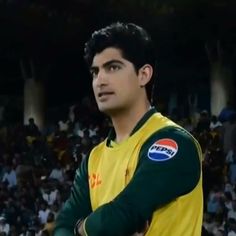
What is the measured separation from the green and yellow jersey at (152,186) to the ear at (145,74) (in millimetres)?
95

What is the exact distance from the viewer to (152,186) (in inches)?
101

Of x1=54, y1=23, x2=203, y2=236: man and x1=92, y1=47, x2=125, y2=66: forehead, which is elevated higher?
x1=92, y1=47, x2=125, y2=66: forehead

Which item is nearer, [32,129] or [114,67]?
[114,67]

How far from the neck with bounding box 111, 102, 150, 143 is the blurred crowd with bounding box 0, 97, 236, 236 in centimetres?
894

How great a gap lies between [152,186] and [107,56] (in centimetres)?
42

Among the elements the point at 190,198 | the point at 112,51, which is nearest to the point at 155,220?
the point at 190,198

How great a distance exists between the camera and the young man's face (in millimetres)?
2695

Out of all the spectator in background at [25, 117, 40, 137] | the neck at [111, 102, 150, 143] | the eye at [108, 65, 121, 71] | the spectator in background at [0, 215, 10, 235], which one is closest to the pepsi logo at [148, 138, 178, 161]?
the neck at [111, 102, 150, 143]

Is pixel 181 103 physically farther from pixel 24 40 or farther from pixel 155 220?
pixel 155 220

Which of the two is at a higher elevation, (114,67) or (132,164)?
(114,67)

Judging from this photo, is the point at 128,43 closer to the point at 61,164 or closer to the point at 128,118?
the point at 128,118

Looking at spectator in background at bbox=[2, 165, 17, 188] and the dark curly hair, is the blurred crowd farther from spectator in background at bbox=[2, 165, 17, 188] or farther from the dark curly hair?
the dark curly hair

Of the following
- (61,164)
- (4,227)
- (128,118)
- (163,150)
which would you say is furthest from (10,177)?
(163,150)

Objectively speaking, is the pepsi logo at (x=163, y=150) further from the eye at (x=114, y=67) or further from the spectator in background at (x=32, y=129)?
the spectator in background at (x=32, y=129)
